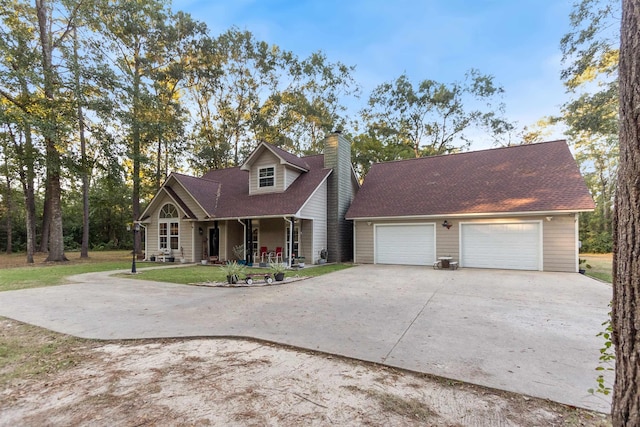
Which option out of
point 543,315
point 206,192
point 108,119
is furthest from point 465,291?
point 108,119

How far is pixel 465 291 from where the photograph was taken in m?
7.96

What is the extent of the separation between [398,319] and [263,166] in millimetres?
12147

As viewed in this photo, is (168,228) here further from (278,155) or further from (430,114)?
(430,114)

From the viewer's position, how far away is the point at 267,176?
1585cm

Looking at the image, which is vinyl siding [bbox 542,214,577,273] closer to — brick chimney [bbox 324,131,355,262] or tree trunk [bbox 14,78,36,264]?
brick chimney [bbox 324,131,355,262]

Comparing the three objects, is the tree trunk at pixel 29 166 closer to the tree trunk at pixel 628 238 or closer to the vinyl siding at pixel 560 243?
the tree trunk at pixel 628 238

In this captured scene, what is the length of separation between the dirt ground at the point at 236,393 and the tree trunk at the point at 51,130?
1566 centimetres

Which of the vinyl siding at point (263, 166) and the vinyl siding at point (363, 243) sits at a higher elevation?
the vinyl siding at point (263, 166)

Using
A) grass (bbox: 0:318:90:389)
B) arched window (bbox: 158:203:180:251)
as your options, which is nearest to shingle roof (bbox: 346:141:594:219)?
arched window (bbox: 158:203:180:251)

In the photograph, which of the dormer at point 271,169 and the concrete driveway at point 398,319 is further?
the dormer at point 271,169

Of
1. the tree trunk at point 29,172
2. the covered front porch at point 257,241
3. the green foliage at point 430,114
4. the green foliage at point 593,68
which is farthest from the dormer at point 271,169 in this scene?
the green foliage at point 593,68

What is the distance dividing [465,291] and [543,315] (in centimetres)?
230

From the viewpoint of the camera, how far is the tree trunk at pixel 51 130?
50.0 feet

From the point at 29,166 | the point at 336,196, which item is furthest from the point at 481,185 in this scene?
the point at 29,166
